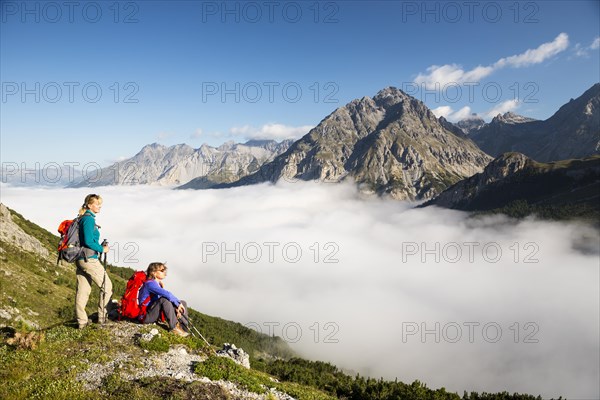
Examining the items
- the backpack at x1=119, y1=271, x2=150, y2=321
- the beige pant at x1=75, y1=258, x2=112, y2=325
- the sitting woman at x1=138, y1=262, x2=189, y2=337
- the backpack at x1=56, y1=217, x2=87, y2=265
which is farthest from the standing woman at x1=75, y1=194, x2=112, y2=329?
the sitting woman at x1=138, y1=262, x2=189, y2=337

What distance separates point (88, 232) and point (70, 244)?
2.69ft

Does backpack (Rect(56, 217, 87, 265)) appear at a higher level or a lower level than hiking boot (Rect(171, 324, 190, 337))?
higher

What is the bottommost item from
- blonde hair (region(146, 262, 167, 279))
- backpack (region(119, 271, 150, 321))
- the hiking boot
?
the hiking boot

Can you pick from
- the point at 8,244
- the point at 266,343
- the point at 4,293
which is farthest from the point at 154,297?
the point at 266,343

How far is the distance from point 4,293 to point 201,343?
35.9m

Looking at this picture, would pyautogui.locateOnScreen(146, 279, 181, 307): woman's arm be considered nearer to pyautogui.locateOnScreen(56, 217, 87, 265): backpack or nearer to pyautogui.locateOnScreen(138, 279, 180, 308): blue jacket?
pyautogui.locateOnScreen(138, 279, 180, 308): blue jacket

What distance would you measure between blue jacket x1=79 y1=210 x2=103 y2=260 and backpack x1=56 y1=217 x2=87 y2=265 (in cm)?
15

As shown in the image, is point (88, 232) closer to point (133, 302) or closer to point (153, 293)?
point (153, 293)

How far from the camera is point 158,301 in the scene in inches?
648

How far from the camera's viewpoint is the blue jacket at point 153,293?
616 inches

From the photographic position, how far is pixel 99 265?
48.7 ft

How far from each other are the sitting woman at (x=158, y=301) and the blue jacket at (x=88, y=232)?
104 inches

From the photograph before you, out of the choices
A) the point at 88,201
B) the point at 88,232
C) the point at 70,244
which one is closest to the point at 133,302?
the point at 70,244

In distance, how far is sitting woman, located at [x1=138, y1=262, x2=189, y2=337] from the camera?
1592cm
